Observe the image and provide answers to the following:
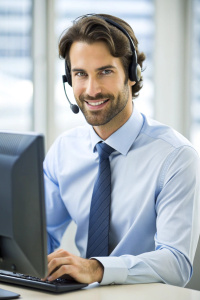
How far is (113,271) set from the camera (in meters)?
1.47

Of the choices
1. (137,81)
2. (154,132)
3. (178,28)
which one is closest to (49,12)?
(178,28)

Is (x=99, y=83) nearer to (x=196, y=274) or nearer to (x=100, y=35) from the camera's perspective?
(x=100, y=35)

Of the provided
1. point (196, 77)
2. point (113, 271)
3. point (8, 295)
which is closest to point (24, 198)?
point (8, 295)

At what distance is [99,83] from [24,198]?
0.74 metres

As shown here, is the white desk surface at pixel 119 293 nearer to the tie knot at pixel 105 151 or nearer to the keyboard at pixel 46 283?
the keyboard at pixel 46 283

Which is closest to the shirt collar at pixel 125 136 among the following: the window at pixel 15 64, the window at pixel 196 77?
the window at pixel 15 64

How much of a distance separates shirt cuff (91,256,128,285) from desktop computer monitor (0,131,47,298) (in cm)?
26

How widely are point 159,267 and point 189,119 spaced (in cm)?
200

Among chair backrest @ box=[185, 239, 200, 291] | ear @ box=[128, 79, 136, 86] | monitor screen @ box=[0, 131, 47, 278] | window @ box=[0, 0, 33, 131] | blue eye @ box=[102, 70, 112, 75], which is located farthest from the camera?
window @ box=[0, 0, 33, 131]

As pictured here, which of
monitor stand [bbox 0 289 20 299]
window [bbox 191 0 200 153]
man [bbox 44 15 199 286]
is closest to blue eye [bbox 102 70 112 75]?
man [bbox 44 15 199 286]

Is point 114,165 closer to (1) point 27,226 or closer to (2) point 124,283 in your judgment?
(2) point 124,283

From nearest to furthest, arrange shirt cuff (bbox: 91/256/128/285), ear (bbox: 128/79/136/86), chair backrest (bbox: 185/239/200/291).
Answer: shirt cuff (bbox: 91/256/128/285), chair backrest (bbox: 185/239/200/291), ear (bbox: 128/79/136/86)

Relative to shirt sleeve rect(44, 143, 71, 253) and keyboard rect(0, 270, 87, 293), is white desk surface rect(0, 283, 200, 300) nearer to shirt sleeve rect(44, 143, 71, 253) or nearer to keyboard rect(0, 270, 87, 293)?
keyboard rect(0, 270, 87, 293)

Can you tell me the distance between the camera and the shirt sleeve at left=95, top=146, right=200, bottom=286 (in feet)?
4.93
